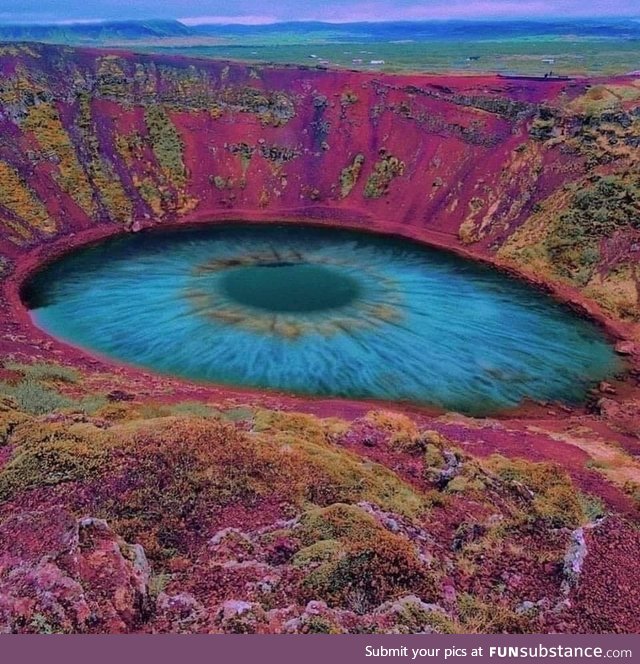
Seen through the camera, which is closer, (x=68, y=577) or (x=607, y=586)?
(x=68, y=577)

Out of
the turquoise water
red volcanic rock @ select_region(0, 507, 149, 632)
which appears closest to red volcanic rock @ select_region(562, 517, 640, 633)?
red volcanic rock @ select_region(0, 507, 149, 632)

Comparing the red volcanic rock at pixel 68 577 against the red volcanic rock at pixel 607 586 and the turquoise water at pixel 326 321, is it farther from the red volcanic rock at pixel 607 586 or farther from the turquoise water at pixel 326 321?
the turquoise water at pixel 326 321

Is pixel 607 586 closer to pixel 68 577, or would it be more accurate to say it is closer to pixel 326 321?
pixel 68 577

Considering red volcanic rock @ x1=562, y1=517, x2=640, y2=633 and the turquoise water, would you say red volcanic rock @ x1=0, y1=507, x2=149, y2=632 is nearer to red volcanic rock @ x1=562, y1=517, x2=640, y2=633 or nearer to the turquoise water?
red volcanic rock @ x1=562, y1=517, x2=640, y2=633

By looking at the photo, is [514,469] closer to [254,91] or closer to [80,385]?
[80,385]

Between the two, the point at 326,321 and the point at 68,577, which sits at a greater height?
the point at 68,577

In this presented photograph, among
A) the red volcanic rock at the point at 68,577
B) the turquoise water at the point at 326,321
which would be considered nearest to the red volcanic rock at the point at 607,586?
the red volcanic rock at the point at 68,577

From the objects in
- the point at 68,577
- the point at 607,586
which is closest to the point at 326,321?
the point at 607,586
